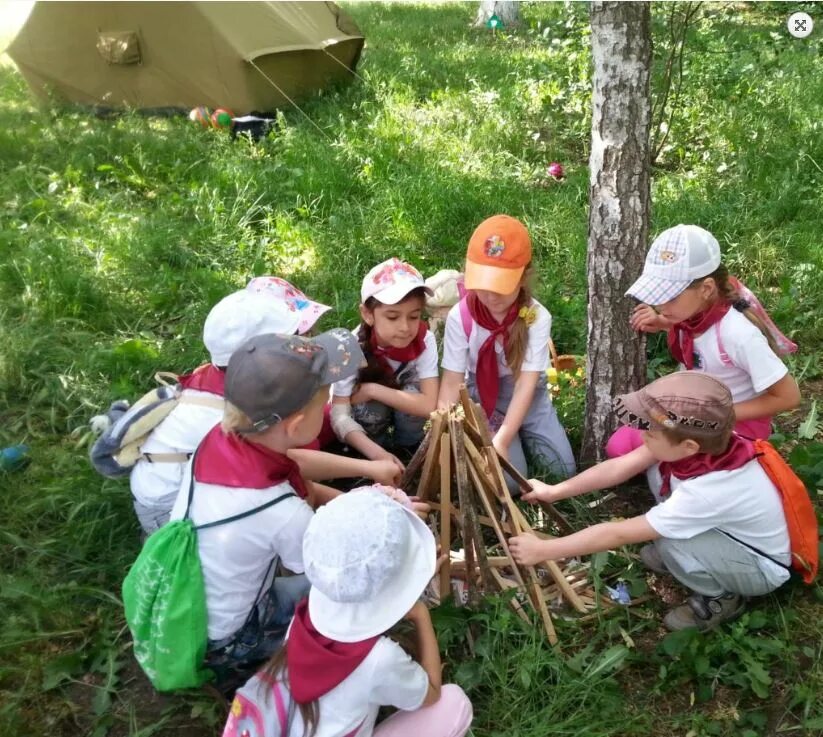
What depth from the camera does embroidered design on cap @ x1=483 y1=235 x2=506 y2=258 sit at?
8.84ft

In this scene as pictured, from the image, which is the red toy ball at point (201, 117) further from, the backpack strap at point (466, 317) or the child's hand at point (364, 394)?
the backpack strap at point (466, 317)

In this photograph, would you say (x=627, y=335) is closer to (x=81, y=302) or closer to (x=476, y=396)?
Result: (x=476, y=396)

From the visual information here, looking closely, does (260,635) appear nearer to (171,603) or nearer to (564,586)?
(171,603)

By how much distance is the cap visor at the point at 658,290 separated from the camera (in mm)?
2482

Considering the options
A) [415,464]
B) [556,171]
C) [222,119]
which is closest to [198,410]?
[415,464]

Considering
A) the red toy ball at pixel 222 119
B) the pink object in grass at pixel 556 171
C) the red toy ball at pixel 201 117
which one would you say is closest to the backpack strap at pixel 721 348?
the pink object in grass at pixel 556 171

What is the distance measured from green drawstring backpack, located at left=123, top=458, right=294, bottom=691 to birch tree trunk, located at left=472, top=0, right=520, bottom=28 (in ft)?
31.1

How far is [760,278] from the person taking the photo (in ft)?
13.3

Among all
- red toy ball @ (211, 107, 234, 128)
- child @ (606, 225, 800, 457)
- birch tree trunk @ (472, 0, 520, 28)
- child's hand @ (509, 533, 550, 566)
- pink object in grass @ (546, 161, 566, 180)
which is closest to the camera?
child's hand @ (509, 533, 550, 566)

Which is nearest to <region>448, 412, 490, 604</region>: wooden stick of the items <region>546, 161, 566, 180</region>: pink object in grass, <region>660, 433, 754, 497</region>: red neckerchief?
<region>660, 433, 754, 497</region>: red neckerchief

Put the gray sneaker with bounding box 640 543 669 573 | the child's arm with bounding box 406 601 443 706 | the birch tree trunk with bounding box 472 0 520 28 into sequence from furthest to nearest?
the birch tree trunk with bounding box 472 0 520 28, the gray sneaker with bounding box 640 543 669 573, the child's arm with bounding box 406 601 443 706

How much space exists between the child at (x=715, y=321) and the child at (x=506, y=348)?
460mm

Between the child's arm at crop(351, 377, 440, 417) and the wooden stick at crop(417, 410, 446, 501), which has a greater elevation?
the wooden stick at crop(417, 410, 446, 501)

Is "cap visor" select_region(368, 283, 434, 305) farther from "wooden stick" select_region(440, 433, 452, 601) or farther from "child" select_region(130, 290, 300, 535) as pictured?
"wooden stick" select_region(440, 433, 452, 601)
